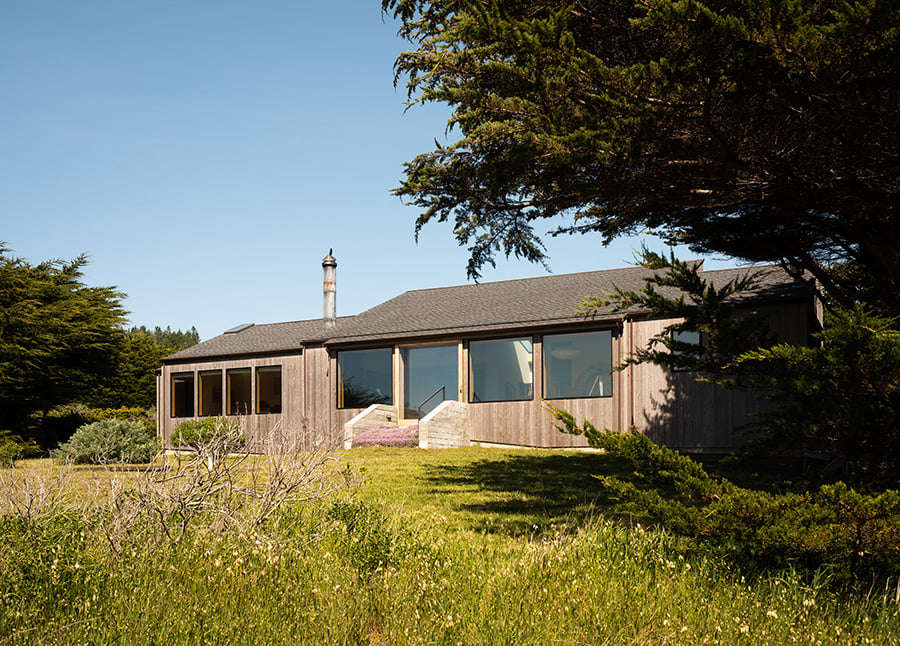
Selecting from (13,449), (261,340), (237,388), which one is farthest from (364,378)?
(13,449)

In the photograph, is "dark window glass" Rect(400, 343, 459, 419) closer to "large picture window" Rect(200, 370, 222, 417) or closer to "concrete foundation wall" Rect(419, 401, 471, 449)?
"concrete foundation wall" Rect(419, 401, 471, 449)

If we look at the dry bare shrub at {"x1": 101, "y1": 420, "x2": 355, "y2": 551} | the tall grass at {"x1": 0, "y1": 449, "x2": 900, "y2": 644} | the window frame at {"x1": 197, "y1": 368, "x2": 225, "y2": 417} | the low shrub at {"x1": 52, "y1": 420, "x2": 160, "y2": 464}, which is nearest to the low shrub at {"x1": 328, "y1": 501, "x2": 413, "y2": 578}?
the tall grass at {"x1": 0, "y1": 449, "x2": 900, "y2": 644}

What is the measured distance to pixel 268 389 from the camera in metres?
23.3

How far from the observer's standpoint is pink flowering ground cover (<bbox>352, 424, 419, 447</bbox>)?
17.5 metres

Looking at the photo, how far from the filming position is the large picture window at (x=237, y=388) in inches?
923

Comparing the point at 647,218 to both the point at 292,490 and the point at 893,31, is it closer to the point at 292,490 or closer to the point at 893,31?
the point at 893,31

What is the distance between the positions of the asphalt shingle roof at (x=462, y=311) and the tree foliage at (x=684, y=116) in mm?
9340

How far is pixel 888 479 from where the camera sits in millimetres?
5508

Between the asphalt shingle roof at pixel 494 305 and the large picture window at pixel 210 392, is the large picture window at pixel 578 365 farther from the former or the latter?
the large picture window at pixel 210 392

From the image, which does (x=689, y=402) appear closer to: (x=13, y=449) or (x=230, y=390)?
(x=230, y=390)

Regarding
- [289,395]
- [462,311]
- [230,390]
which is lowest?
[289,395]

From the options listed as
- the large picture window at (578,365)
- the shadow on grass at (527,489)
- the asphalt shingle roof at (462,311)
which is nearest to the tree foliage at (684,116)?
the shadow on grass at (527,489)

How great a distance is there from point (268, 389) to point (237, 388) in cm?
110

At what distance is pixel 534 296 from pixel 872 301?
13.9m
